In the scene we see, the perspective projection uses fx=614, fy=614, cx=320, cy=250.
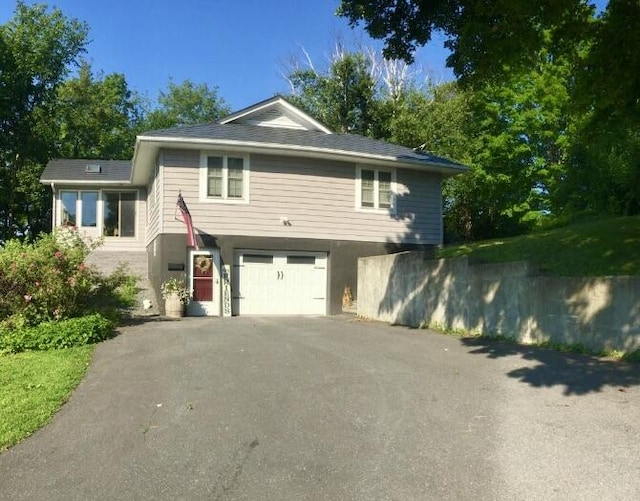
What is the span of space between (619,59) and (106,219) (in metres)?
18.6

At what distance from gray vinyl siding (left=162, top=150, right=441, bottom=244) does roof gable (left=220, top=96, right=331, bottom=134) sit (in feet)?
7.66

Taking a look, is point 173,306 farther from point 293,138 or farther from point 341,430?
point 341,430

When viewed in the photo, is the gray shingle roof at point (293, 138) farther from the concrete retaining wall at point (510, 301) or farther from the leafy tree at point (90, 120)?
the leafy tree at point (90, 120)

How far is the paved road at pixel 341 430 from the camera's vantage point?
4.57 m

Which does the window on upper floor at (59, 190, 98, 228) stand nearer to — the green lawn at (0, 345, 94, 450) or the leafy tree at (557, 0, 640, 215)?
the green lawn at (0, 345, 94, 450)

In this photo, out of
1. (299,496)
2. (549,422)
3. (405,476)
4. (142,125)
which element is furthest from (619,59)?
(142,125)

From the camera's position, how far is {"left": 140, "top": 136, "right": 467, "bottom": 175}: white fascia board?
16641mm

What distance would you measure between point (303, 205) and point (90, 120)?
2138 cm

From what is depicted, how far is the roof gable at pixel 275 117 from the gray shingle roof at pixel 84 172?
5.69m

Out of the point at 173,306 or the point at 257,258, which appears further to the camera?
the point at 257,258

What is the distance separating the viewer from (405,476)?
4.66m

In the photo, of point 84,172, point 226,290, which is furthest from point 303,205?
point 84,172

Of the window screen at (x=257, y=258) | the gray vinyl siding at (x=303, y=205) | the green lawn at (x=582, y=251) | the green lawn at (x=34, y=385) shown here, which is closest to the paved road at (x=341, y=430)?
the green lawn at (x=34, y=385)

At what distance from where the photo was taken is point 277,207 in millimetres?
17984
